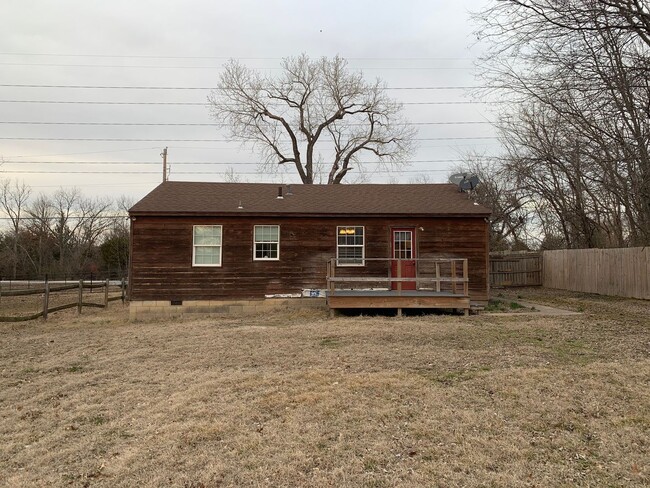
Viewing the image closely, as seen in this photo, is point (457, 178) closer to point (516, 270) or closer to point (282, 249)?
point (282, 249)

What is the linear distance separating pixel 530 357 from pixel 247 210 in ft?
30.9

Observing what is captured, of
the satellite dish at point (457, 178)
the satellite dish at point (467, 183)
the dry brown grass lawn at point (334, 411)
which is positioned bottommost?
the dry brown grass lawn at point (334, 411)

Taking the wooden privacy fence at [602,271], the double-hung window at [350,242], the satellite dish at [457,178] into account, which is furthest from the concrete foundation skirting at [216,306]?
the wooden privacy fence at [602,271]

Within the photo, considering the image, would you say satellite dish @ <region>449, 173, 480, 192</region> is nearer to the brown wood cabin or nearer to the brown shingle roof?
the brown shingle roof

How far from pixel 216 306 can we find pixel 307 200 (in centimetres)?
447

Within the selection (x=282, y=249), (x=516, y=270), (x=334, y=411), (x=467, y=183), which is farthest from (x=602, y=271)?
(x=334, y=411)

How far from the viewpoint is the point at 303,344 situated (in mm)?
8711

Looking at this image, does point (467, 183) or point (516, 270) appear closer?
point (467, 183)

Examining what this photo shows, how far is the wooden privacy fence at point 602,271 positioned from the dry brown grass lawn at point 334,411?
9532mm

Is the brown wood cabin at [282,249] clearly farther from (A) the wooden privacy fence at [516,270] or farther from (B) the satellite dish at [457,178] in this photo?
(A) the wooden privacy fence at [516,270]

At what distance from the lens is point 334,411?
494 cm

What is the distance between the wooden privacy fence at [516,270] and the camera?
81.7ft

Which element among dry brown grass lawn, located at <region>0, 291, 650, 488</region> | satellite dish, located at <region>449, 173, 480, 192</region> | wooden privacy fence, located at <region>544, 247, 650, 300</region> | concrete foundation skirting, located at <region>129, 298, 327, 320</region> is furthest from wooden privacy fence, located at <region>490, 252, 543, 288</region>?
dry brown grass lawn, located at <region>0, 291, 650, 488</region>

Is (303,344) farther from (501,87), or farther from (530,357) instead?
(501,87)
